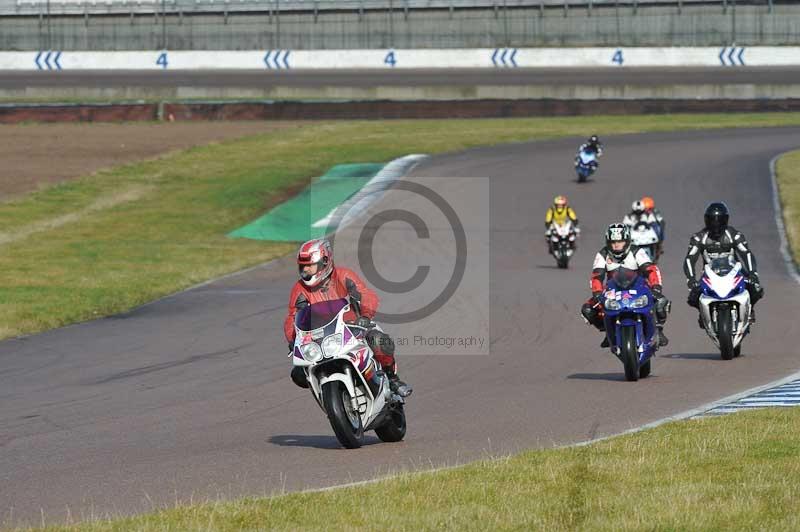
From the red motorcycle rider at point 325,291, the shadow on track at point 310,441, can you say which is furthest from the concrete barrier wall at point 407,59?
the red motorcycle rider at point 325,291

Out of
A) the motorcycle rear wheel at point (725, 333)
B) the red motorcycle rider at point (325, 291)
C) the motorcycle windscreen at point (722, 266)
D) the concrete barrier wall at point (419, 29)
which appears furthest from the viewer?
the concrete barrier wall at point (419, 29)

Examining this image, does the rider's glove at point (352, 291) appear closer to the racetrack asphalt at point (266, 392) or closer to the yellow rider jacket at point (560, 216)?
the racetrack asphalt at point (266, 392)

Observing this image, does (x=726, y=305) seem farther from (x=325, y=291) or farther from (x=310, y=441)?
(x=325, y=291)

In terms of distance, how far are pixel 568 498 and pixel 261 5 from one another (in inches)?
2429

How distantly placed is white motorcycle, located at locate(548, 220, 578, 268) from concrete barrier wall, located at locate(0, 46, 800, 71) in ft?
115

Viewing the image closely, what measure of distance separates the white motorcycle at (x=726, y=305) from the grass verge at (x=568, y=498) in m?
6.21

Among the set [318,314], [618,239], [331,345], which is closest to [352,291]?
[318,314]

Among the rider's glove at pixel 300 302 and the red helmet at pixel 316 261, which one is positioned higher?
the red helmet at pixel 316 261

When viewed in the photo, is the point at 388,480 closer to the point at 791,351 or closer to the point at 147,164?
the point at 791,351

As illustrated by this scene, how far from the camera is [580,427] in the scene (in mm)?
11305

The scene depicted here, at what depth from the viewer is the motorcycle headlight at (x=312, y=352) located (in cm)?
998

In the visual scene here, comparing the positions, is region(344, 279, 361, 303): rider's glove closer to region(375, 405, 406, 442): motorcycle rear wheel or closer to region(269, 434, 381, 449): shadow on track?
region(375, 405, 406, 442): motorcycle rear wheel

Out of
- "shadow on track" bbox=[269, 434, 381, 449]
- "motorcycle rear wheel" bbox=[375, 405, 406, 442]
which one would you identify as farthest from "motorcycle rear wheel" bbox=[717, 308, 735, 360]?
"motorcycle rear wheel" bbox=[375, 405, 406, 442]

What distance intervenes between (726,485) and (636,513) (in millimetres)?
943
